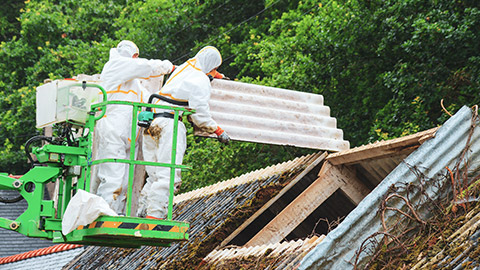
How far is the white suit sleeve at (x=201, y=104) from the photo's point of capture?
8.78 meters

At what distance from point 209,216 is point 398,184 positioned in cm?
430

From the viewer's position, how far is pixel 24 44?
1275 inches

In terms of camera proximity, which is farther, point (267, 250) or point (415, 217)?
point (267, 250)

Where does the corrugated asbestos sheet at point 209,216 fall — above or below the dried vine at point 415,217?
above

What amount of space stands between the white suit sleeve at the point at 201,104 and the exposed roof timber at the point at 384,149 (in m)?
1.76

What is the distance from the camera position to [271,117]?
10164 millimetres

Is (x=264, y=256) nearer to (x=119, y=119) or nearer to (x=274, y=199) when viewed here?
(x=274, y=199)

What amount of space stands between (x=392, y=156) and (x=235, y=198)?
3.10m

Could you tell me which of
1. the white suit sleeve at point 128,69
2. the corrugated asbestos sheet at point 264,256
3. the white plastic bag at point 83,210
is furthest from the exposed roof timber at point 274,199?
the white plastic bag at point 83,210

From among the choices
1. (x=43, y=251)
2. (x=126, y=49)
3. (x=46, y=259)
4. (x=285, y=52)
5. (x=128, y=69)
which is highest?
(x=285, y=52)

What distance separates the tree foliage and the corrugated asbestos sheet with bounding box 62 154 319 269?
8.03 meters

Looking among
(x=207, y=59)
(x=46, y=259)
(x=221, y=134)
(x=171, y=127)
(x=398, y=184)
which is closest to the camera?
(x=398, y=184)

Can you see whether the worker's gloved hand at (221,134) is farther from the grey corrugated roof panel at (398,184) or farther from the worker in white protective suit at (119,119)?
the grey corrugated roof panel at (398,184)

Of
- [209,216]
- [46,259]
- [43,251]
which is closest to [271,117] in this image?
[209,216]
